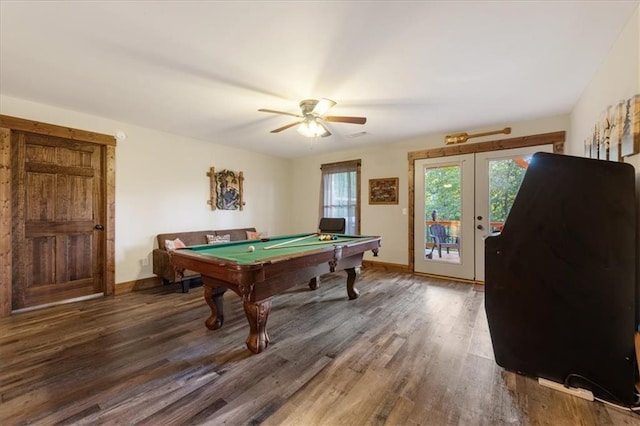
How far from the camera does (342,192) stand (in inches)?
232

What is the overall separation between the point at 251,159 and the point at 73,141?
9.32 ft

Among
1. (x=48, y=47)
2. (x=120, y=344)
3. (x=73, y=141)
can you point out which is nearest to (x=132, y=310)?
(x=120, y=344)

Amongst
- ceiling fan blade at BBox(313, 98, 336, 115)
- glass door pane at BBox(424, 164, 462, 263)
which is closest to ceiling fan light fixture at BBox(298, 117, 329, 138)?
ceiling fan blade at BBox(313, 98, 336, 115)

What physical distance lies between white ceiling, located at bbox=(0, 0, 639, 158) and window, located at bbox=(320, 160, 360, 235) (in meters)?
2.17

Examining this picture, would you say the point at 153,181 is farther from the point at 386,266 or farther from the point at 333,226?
the point at 386,266

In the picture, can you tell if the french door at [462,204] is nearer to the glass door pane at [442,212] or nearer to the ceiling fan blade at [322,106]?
the glass door pane at [442,212]

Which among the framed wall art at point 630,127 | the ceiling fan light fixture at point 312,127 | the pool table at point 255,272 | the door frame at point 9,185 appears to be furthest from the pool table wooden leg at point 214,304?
the framed wall art at point 630,127

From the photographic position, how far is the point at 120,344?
92.8 inches

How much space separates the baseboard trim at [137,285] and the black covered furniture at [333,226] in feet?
9.16

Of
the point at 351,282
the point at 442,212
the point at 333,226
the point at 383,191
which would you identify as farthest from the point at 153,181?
the point at 442,212

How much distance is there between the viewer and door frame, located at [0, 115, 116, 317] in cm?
302

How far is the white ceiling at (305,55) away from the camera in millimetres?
1763

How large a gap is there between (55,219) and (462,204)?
5737 mm

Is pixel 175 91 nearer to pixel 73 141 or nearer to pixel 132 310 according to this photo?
pixel 73 141
